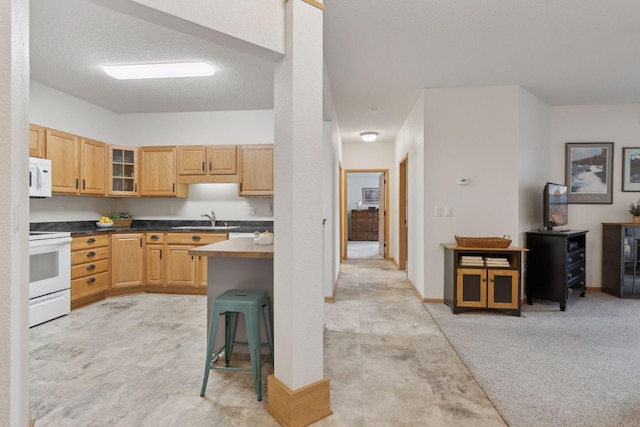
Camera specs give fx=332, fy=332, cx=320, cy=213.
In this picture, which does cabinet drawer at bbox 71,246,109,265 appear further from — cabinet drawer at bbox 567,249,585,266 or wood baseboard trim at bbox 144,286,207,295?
cabinet drawer at bbox 567,249,585,266

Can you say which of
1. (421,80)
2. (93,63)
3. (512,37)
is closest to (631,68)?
(512,37)

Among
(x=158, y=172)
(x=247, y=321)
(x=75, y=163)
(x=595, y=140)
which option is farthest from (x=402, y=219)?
(x=75, y=163)

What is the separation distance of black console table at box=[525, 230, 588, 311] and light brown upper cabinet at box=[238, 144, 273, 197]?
3392mm

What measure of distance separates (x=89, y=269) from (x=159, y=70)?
2.49 m

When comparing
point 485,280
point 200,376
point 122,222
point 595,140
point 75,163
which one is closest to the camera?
point 200,376

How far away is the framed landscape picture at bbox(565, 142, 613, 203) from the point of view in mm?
4621

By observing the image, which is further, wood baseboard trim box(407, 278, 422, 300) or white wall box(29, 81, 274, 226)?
white wall box(29, 81, 274, 226)

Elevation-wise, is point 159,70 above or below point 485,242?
above

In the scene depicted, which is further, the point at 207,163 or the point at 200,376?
the point at 207,163

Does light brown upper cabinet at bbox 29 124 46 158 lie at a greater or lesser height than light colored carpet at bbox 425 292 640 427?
greater

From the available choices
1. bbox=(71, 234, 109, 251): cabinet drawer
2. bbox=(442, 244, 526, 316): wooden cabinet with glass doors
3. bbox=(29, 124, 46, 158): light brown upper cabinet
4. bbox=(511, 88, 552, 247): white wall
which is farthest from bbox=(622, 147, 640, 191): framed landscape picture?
bbox=(29, 124, 46, 158): light brown upper cabinet

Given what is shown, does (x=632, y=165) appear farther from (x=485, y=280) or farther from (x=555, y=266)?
(x=485, y=280)

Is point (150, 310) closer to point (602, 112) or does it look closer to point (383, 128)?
point (383, 128)

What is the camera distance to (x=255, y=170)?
464 centimetres
